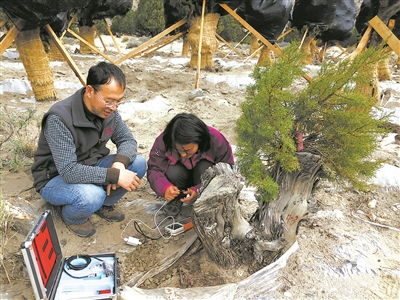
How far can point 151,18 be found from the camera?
16406 mm

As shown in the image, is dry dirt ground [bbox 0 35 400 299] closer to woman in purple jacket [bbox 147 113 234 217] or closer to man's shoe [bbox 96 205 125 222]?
man's shoe [bbox 96 205 125 222]

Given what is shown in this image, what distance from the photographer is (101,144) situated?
2211 mm

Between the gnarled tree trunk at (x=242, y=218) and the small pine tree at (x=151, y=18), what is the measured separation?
52.0ft

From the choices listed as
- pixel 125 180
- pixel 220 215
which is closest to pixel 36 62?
pixel 125 180

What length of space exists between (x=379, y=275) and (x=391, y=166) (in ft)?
4.72

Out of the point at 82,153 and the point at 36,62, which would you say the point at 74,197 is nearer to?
the point at 82,153

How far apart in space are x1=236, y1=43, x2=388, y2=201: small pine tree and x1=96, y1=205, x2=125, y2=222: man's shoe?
1.07 meters

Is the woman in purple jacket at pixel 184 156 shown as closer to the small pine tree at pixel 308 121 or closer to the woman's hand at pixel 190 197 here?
the woman's hand at pixel 190 197

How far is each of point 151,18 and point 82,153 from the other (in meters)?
15.9

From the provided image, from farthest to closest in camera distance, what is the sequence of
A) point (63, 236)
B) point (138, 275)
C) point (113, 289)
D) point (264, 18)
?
point (264, 18) < point (63, 236) < point (138, 275) < point (113, 289)

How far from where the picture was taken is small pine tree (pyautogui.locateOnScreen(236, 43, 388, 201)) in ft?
5.20

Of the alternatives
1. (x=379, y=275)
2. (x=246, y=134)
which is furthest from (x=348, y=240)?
(x=246, y=134)

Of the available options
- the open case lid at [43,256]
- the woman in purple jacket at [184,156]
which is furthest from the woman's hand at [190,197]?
the open case lid at [43,256]

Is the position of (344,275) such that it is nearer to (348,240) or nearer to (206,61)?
(348,240)
